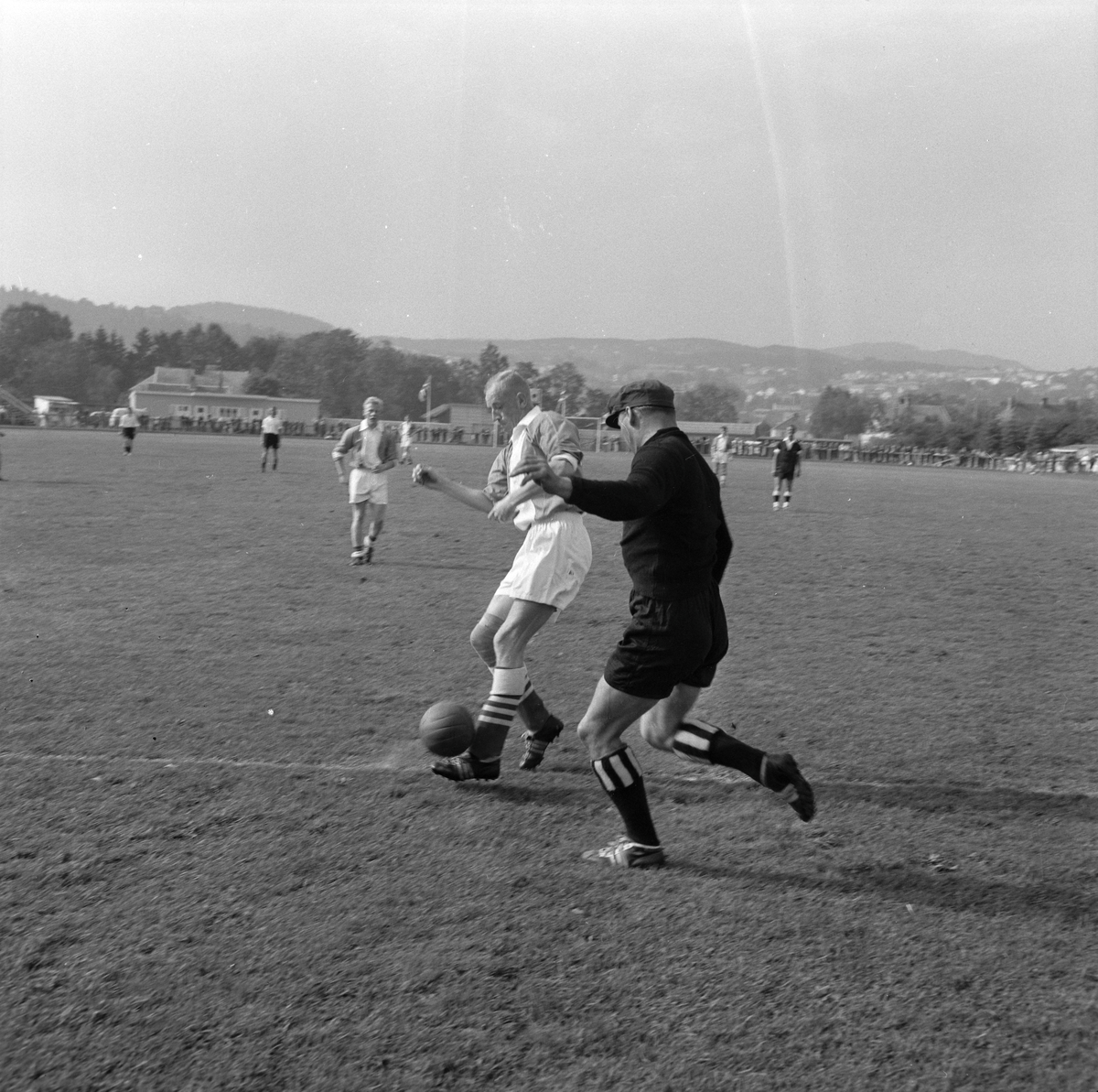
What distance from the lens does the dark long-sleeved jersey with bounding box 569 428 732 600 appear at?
16.1ft

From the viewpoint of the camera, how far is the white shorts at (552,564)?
20.9 feet

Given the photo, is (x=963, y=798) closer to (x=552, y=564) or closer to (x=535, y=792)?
A: (x=535, y=792)

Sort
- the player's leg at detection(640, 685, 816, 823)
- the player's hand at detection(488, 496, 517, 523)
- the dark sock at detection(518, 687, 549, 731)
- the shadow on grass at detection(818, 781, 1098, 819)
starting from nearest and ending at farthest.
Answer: the player's leg at detection(640, 685, 816, 823), the player's hand at detection(488, 496, 517, 523), the shadow on grass at detection(818, 781, 1098, 819), the dark sock at detection(518, 687, 549, 731)

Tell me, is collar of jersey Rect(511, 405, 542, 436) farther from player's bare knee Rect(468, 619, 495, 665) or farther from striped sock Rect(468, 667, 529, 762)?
striped sock Rect(468, 667, 529, 762)

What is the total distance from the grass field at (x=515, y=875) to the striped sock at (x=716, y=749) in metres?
0.36

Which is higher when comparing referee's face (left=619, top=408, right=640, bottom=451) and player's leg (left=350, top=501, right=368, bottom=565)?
referee's face (left=619, top=408, right=640, bottom=451)

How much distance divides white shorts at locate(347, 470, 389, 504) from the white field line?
366 inches

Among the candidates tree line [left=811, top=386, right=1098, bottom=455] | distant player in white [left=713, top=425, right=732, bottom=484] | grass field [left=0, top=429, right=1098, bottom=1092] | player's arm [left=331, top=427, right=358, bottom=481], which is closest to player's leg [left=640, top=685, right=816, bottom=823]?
grass field [left=0, top=429, right=1098, bottom=1092]

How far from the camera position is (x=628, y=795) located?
5109mm

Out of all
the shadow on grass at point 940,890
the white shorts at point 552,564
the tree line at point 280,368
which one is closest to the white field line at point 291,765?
the white shorts at point 552,564

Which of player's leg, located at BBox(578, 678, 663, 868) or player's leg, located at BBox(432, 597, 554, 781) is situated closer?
player's leg, located at BBox(578, 678, 663, 868)

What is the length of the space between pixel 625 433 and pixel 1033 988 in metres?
2.69

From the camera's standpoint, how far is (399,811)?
18.9 feet

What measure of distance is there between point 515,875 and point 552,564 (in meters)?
1.90
